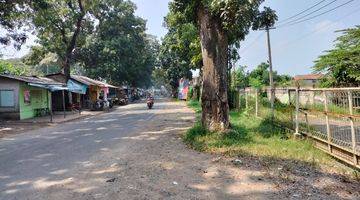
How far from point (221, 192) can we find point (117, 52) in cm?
4888

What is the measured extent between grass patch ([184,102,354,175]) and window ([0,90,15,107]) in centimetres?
1633

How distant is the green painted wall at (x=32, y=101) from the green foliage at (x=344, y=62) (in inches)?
784

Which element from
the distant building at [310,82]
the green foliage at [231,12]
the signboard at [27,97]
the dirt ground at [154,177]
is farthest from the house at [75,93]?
the dirt ground at [154,177]

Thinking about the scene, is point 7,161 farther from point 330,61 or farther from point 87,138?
point 330,61

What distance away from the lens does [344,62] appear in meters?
23.3

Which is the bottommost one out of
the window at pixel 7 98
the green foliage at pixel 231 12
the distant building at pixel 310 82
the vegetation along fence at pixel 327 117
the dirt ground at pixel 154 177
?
the dirt ground at pixel 154 177

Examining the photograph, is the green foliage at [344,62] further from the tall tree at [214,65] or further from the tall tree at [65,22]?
the tall tree at [65,22]

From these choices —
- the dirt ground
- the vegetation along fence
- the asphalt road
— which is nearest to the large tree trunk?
the dirt ground

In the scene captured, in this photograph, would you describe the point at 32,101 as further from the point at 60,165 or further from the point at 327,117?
the point at 327,117

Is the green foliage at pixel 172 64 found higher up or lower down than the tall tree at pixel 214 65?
higher up

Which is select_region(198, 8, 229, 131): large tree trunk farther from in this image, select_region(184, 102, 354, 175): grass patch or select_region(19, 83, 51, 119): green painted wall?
select_region(19, 83, 51, 119): green painted wall

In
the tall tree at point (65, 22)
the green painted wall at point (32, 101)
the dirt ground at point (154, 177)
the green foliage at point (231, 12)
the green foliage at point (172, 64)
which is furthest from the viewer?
the green foliage at point (172, 64)

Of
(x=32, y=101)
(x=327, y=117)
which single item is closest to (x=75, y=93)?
(x=32, y=101)

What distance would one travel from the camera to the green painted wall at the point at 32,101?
25.5 metres
